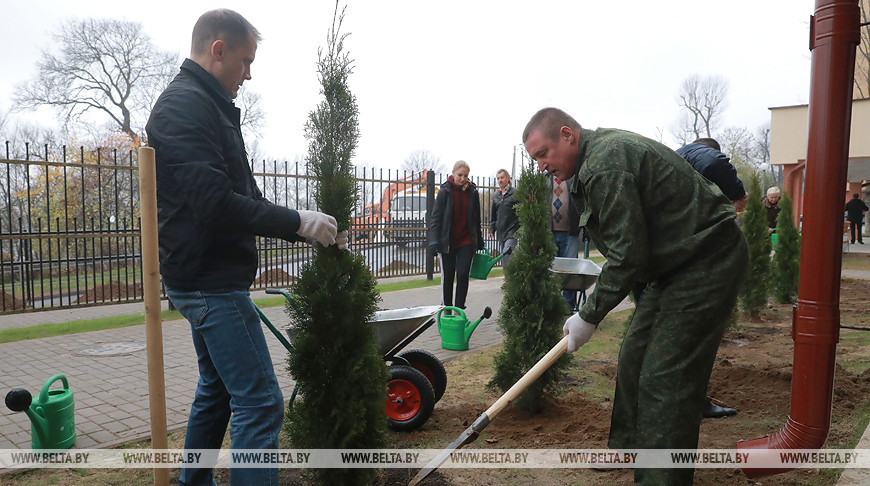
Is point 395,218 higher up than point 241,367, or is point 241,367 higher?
point 395,218

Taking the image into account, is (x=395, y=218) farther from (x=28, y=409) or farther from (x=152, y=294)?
(x=152, y=294)

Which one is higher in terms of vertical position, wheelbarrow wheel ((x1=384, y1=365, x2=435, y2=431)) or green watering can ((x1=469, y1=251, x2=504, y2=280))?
green watering can ((x1=469, y1=251, x2=504, y2=280))

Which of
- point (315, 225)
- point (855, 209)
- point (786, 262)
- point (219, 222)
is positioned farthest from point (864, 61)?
point (219, 222)

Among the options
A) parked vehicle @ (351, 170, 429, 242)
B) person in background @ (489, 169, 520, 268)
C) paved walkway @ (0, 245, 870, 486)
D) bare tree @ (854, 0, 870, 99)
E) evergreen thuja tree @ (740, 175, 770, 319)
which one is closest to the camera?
paved walkway @ (0, 245, 870, 486)

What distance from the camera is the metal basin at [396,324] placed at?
10.8ft

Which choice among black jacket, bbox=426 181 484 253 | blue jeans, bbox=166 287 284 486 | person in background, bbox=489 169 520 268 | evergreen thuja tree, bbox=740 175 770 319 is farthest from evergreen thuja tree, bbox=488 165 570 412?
evergreen thuja tree, bbox=740 175 770 319

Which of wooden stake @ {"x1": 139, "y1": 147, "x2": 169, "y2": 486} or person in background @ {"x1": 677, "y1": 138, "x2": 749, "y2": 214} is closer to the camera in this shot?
wooden stake @ {"x1": 139, "y1": 147, "x2": 169, "y2": 486}

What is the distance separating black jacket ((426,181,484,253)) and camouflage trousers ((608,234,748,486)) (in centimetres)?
469

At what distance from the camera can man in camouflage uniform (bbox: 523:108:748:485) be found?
7.86 ft

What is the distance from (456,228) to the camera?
7191mm

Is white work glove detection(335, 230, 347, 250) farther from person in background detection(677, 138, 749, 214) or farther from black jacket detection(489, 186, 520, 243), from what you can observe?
black jacket detection(489, 186, 520, 243)

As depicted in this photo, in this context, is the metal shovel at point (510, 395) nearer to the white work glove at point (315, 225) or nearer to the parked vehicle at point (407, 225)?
the white work glove at point (315, 225)

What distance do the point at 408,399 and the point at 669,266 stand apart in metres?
1.91

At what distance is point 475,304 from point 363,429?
695cm
